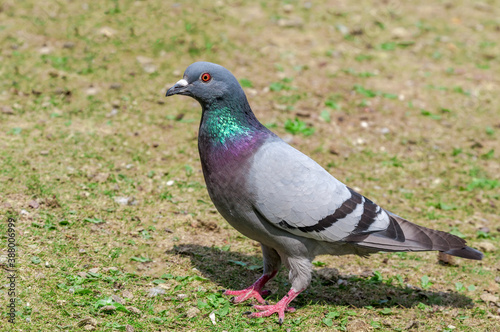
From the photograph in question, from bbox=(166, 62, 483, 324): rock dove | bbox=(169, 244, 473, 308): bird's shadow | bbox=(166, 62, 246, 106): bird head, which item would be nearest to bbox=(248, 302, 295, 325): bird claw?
bbox=(166, 62, 483, 324): rock dove

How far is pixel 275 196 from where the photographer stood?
3.97 m

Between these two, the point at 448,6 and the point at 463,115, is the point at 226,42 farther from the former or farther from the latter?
the point at 448,6

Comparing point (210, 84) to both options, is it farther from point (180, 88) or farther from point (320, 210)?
point (320, 210)

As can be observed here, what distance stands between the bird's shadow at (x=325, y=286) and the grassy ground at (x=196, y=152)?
2cm

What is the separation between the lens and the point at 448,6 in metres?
11.0

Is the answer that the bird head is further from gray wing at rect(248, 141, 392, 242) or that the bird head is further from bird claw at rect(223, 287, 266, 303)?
bird claw at rect(223, 287, 266, 303)

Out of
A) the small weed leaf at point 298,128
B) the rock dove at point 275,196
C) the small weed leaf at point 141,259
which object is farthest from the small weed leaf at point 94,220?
the small weed leaf at point 298,128

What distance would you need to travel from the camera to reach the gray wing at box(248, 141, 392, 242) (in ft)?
13.0

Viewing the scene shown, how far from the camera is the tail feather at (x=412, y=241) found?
4254mm

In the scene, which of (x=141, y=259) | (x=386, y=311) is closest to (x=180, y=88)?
(x=141, y=259)

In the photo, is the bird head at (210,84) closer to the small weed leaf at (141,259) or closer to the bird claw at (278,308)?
the small weed leaf at (141,259)

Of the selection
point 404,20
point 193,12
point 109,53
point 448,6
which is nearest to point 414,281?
point 109,53

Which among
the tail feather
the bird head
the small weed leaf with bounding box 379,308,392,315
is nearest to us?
the bird head

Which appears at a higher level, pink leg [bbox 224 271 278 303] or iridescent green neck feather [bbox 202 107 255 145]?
A: iridescent green neck feather [bbox 202 107 255 145]
